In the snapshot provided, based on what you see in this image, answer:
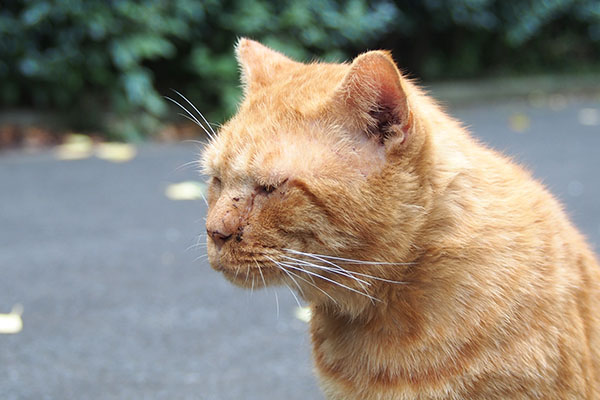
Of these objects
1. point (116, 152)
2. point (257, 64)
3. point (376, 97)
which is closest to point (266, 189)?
point (376, 97)

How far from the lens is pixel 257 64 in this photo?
2197 millimetres

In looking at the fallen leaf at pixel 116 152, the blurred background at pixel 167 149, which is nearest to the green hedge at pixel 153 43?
the blurred background at pixel 167 149

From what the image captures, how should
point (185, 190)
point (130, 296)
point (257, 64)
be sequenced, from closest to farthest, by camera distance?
1. point (257, 64)
2. point (130, 296)
3. point (185, 190)

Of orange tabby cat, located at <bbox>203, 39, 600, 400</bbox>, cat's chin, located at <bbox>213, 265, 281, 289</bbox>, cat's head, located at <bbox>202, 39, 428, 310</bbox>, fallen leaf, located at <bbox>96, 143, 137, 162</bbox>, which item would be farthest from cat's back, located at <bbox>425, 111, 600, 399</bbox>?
fallen leaf, located at <bbox>96, 143, 137, 162</bbox>

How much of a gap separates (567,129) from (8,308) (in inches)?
228

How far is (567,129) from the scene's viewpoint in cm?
735

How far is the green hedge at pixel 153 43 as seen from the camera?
6.24 m

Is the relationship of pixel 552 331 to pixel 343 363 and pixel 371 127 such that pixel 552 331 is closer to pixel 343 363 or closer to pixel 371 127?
pixel 343 363

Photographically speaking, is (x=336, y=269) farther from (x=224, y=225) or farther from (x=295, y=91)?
(x=295, y=91)

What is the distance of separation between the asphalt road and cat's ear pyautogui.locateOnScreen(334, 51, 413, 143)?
976 millimetres

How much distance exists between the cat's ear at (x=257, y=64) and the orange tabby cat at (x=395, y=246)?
22 cm

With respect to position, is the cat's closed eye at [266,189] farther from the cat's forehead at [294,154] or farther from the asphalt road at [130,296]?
the asphalt road at [130,296]

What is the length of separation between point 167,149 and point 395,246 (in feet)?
16.3

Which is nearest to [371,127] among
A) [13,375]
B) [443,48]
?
[13,375]
